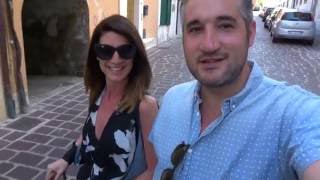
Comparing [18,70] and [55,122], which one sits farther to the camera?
[18,70]

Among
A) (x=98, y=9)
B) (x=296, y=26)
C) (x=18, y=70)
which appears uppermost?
(x=98, y=9)

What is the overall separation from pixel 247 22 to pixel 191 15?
0.64ft

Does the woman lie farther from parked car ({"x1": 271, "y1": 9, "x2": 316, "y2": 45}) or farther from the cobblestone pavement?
parked car ({"x1": 271, "y1": 9, "x2": 316, "y2": 45})

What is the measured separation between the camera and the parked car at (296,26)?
17266 millimetres

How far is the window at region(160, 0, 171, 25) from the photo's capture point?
16.2 metres

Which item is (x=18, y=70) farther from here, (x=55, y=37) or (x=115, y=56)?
(x=115, y=56)

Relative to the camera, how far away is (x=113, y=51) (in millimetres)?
2152

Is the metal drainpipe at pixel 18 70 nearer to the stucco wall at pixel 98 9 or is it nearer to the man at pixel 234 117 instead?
the stucco wall at pixel 98 9

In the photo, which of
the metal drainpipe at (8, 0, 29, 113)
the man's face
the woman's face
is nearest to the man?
the man's face

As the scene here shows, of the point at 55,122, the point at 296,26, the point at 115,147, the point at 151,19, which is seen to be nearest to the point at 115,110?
the point at 115,147

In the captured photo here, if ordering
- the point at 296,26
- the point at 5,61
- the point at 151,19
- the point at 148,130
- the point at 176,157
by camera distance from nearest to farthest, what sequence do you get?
the point at 176,157 → the point at 148,130 → the point at 5,61 → the point at 151,19 → the point at 296,26

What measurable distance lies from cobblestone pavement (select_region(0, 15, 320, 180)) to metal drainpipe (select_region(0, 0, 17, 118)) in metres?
0.21

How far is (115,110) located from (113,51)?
0.34 m

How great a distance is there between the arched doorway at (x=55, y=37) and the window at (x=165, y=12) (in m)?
7.68
